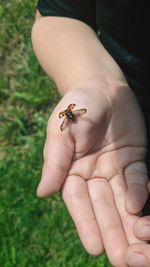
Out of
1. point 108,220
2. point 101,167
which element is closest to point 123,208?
point 108,220

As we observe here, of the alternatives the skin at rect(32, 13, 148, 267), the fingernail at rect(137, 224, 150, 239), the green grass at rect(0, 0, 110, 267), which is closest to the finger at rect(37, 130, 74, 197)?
the skin at rect(32, 13, 148, 267)

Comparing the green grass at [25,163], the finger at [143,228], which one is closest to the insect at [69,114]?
the finger at [143,228]

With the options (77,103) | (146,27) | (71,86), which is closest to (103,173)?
(77,103)

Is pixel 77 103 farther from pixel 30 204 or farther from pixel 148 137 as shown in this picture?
pixel 30 204

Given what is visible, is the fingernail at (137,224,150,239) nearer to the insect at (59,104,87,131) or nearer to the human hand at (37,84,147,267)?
the human hand at (37,84,147,267)

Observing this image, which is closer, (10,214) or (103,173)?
(103,173)

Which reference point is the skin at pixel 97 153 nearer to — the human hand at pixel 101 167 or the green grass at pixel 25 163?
the human hand at pixel 101 167
